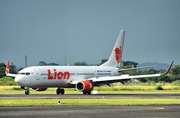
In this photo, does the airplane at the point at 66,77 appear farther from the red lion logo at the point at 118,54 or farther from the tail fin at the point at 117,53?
the red lion logo at the point at 118,54

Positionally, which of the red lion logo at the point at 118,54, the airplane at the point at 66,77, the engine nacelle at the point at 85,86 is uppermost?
the red lion logo at the point at 118,54

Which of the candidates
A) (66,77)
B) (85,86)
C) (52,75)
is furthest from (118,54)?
(52,75)

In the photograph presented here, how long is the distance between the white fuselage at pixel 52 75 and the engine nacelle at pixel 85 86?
2.04 meters

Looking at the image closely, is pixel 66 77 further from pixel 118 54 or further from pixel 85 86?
pixel 118 54

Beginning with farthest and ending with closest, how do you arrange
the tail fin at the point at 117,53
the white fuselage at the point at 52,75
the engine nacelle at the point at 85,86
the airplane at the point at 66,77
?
the tail fin at the point at 117,53 → the engine nacelle at the point at 85,86 → the airplane at the point at 66,77 → the white fuselage at the point at 52,75

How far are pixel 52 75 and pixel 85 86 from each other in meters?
4.61

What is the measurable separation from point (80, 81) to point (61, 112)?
3720cm

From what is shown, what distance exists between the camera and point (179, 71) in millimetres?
160500

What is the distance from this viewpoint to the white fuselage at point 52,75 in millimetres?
72688

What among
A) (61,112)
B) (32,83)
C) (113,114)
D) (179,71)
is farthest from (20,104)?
(179,71)

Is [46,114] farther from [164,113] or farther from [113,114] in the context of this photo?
[164,113]

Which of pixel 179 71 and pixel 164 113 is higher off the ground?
pixel 179 71

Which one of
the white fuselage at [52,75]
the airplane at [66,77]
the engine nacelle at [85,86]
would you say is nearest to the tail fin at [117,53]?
the airplane at [66,77]

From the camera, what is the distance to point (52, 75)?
7444cm
